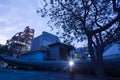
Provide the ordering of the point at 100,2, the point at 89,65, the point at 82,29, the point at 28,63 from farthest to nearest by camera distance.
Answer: the point at 28,63
the point at 89,65
the point at 82,29
the point at 100,2

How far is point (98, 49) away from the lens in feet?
34.1

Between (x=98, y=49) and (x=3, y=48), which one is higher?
(x=3, y=48)

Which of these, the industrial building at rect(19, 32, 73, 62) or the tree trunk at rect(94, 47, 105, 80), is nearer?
the tree trunk at rect(94, 47, 105, 80)

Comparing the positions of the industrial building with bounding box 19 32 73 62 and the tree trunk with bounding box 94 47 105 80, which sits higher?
the industrial building with bounding box 19 32 73 62

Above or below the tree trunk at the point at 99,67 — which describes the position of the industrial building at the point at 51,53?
above

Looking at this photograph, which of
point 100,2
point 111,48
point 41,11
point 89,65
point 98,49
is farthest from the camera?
point 111,48

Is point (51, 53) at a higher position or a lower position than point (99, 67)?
higher

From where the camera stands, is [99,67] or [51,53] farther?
[51,53]

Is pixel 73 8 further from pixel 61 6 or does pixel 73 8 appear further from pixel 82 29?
pixel 82 29

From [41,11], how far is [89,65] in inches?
282

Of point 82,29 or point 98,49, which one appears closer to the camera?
point 98,49

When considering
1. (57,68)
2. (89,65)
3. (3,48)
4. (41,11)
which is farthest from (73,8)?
(3,48)

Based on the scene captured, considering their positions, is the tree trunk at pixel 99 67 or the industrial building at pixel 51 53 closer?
the tree trunk at pixel 99 67

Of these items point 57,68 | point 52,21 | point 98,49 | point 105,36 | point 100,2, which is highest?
point 100,2
